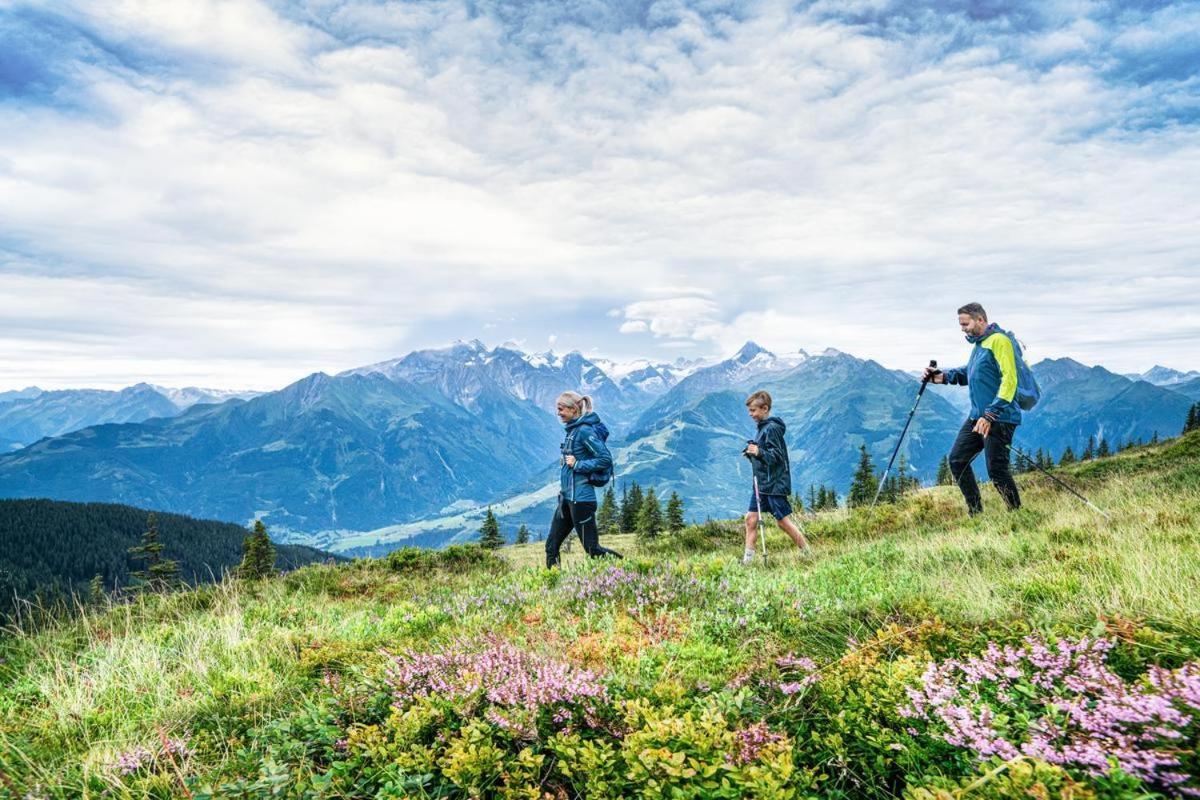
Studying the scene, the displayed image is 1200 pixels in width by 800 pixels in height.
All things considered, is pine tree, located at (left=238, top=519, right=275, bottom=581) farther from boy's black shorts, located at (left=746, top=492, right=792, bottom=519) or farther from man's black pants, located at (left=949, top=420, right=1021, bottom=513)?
man's black pants, located at (left=949, top=420, right=1021, bottom=513)

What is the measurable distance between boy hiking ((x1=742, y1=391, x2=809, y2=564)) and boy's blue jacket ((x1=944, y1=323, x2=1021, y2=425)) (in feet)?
11.3

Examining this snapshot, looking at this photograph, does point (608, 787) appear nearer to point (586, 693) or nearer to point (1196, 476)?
point (586, 693)

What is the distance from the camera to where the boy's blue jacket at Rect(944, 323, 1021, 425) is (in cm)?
965

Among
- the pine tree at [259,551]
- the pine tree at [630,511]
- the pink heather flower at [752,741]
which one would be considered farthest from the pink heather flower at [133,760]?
the pine tree at [630,511]

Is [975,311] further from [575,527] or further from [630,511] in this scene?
[630,511]

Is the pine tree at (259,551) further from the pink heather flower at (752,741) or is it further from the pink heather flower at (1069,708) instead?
the pink heather flower at (1069,708)

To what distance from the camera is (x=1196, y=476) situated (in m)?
10.9

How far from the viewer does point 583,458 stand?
11.2 meters

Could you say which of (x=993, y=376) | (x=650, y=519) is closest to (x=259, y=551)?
(x=650, y=519)

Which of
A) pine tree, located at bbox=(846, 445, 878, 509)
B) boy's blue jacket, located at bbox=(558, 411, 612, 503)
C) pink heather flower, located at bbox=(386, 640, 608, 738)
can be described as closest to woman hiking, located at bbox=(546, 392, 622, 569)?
boy's blue jacket, located at bbox=(558, 411, 612, 503)

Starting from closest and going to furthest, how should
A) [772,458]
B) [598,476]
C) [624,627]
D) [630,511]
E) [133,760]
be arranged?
[133,760]
[624,627]
[772,458]
[598,476]
[630,511]

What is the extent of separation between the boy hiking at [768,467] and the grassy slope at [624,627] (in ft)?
4.95

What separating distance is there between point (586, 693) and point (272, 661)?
381cm

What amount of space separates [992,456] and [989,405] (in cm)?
92
